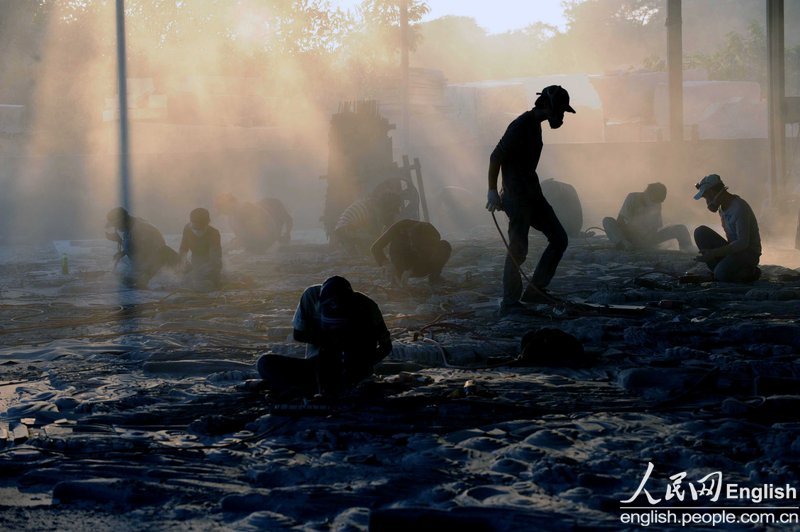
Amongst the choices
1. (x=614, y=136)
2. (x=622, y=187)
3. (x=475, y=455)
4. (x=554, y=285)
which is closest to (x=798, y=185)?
(x=622, y=187)

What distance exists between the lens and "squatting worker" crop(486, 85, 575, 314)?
931cm

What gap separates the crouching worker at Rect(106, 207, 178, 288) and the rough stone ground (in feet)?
9.29

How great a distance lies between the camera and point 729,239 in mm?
11125

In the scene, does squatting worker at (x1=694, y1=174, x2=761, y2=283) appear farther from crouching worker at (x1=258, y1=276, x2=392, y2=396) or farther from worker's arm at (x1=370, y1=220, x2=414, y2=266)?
crouching worker at (x1=258, y1=276, x2=392, y2=396)

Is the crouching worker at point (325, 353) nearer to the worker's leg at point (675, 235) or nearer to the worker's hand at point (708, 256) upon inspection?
the worker's hand at point (708, 256)

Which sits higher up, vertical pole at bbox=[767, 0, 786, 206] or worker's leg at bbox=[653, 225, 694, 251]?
vertical pole at bbox=[767, 0, 786, 206]

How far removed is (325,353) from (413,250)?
5552 mm

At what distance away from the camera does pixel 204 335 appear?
30.2 feet

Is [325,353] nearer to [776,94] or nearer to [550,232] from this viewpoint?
[550,232]

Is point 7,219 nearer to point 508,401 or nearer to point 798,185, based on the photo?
point 508,401

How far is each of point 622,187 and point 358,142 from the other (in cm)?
766

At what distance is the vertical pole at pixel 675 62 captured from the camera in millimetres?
21766

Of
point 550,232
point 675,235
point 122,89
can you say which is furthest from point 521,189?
point 122,89

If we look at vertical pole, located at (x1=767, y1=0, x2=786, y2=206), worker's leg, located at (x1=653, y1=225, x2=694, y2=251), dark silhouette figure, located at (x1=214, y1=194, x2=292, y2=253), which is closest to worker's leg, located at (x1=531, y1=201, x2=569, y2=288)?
worker's leg, located at (x1=653, y1=225, x2=694, y2=251)
